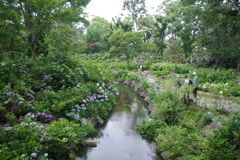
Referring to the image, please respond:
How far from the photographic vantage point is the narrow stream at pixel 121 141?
4.68 meters

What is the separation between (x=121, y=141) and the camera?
5477 mm

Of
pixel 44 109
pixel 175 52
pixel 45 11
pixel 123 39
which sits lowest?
pixel 44 109

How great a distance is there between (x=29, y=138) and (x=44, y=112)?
1.54 m

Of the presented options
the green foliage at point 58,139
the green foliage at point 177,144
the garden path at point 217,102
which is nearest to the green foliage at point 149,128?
the green foliage at point 177,144

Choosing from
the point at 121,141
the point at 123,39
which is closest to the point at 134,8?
the point at 123,39

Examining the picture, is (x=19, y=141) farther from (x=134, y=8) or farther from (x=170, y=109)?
(x=134, y=8)

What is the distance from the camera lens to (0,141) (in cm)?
305

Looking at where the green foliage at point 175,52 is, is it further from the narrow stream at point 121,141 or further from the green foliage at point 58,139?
the green foliage at point 58,139

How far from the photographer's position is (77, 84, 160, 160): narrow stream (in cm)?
468

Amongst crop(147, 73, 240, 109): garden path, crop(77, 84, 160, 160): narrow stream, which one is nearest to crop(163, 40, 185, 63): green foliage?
crop(77, 84, 160, 160): narrow stream

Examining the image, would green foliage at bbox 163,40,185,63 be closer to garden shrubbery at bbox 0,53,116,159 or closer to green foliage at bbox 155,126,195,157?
garden shrubbery at bbox 0,53,116,159

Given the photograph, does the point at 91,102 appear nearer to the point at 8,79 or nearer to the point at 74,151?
the point at 74,151

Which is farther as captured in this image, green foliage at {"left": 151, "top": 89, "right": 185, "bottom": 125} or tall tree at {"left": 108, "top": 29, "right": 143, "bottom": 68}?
tall tree at {"left": 108, "top": 29, "right": 143, "bottom": 68}

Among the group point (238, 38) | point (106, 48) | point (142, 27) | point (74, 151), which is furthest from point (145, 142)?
point (106, 48)
